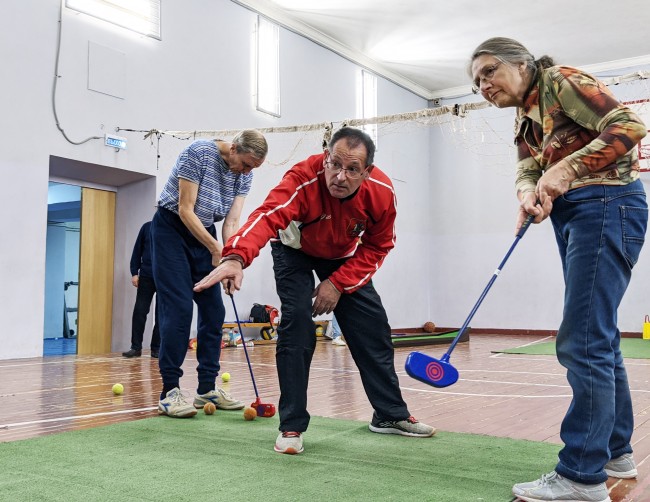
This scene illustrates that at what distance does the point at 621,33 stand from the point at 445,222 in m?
4.51

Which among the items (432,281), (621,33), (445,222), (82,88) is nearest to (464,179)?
(445,222)

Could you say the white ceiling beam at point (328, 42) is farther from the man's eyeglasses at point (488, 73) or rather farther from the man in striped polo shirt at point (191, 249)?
the man's eyeglasses at point (488, 73)

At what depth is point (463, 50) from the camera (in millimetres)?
11133

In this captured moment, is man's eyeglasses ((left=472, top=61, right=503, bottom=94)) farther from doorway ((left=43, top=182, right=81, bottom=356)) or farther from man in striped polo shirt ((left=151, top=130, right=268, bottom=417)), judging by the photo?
doorway ((left=43, top=182, right=81, bottom=356))

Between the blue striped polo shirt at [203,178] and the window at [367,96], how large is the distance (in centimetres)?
845

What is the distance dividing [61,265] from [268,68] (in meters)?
5.43

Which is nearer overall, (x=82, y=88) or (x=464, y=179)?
(x=82, y=88)

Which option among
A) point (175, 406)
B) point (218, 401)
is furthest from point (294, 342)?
point (218, 401)

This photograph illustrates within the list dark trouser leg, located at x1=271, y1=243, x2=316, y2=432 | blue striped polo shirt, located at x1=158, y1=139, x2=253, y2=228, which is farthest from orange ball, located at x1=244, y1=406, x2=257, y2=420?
blue striped polo shirt, located at x1=158, y1=139, x2=253, y2=228

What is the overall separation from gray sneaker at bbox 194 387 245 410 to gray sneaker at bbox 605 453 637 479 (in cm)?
181

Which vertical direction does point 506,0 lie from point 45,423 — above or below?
above

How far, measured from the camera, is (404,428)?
2.62m

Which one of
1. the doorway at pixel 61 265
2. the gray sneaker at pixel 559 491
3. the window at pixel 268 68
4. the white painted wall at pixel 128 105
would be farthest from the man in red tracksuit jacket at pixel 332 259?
the doorway at pixel 61 265

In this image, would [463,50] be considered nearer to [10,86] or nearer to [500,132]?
[500,132]
